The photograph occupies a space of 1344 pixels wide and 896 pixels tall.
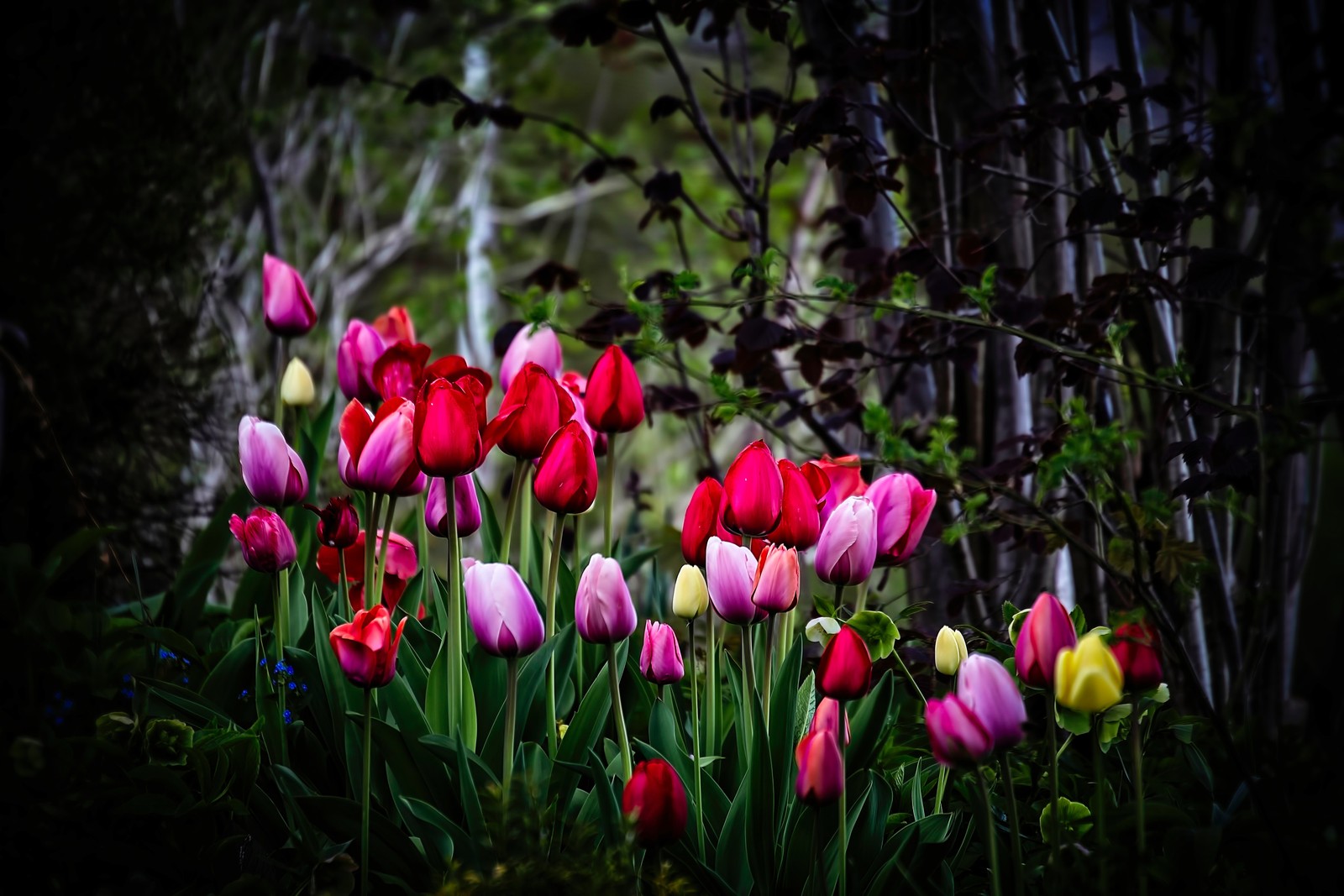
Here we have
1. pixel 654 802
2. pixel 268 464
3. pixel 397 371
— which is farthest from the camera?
pixel 397 371

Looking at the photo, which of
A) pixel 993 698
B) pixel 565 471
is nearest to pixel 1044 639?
pixel 993 698

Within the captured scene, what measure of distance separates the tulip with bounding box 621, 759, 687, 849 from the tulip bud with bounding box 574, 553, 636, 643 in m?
0.18

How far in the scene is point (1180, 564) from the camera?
1.26 metres

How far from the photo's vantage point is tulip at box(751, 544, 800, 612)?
3.38 feet

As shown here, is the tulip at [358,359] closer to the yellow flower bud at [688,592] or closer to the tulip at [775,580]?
the yellow flower bud at [688,592]

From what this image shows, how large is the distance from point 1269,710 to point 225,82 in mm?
3995

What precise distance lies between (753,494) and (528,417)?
28 cm

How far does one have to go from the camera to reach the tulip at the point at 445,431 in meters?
1.05

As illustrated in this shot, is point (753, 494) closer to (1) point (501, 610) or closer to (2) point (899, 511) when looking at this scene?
(2) point (899, 511)

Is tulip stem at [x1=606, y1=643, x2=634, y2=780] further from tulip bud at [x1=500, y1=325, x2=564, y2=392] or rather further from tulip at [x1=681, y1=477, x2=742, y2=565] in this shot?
tulip bud at [x1=500, y1=325, x2=564, y2=392]

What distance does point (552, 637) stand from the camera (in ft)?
4.08

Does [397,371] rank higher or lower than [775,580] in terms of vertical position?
higher

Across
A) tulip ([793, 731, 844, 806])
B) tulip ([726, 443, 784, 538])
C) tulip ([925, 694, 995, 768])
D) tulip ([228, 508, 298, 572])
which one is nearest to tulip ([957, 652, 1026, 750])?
tulip ([925, 694, 995, 768])

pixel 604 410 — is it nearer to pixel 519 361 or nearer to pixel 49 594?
pixel 519 361
